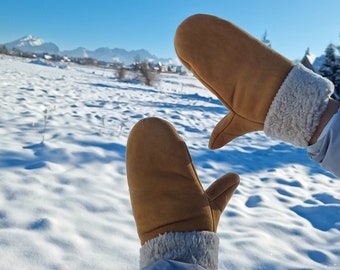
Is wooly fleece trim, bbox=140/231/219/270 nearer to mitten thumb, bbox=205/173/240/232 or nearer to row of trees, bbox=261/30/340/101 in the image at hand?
mitten thumb, bbox=205/173/240/232

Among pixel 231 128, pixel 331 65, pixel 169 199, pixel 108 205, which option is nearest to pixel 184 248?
pixel 169 199

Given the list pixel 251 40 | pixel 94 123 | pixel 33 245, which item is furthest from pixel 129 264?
pixel 94 123

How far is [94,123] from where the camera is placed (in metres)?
3.07

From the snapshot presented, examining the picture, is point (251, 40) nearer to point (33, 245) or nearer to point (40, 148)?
point (33, 245)

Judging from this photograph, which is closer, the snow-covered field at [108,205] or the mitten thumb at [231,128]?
the mitten thumb at [231,128]

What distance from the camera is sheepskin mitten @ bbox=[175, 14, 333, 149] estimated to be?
2.48ft

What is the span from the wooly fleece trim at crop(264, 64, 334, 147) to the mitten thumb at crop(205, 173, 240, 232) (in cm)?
25

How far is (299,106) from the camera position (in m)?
0.76

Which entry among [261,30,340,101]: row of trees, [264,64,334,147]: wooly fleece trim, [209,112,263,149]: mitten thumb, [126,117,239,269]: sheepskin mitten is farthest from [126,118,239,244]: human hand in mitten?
[261,30,340,101]: row of trees

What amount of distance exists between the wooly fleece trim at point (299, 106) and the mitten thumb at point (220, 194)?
9.8 inches

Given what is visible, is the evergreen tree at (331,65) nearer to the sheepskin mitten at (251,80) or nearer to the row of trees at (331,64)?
the row of trees at (331,64)

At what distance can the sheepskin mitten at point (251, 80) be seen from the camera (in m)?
0.76

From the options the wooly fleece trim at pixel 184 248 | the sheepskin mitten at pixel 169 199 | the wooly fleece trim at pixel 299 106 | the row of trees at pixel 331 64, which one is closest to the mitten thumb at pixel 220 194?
the sheepskin mitten at pixel 169 199

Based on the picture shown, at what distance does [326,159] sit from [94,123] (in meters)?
2.68
